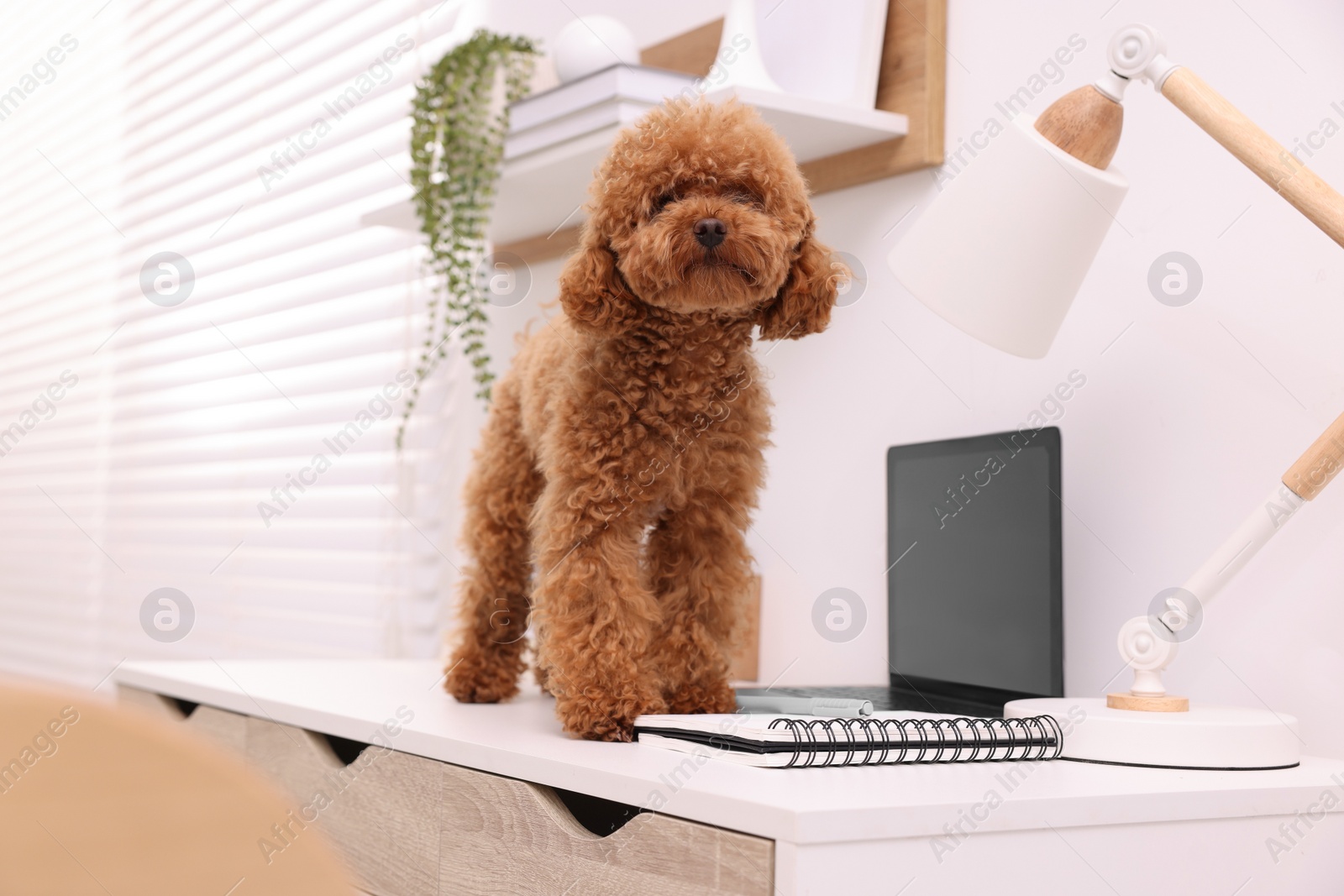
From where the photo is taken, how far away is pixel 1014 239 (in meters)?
1.00

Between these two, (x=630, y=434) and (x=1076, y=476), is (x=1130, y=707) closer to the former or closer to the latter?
(x=1076, y=476)

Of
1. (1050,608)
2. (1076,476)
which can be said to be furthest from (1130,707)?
(1076,476)

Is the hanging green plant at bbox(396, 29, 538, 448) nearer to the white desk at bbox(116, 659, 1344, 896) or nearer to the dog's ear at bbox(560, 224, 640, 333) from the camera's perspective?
the dog's ear at bbox(560, 224, 640, 333)

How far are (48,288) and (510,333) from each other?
1945 millimetres

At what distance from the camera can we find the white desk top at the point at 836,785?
75 centimetres

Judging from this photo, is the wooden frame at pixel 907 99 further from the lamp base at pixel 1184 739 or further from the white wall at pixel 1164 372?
the lamp base at pixel 1184 739

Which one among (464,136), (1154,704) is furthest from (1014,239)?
(464,136)

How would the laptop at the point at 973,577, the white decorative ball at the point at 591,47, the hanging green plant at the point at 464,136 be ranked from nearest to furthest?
the laptop at the point at 973,577, the white decorative ball at the point at 591,47, the hanging green plant at the point at 464,136

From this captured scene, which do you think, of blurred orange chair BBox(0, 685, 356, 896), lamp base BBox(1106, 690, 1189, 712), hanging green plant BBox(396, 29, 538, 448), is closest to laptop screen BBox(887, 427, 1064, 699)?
lamp base BBox(1106, 690, 1189, 712)

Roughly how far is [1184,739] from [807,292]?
486mm

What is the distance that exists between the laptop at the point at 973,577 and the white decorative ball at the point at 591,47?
0.73 metres

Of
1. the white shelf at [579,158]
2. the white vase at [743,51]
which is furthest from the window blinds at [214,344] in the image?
the white vase at [743,51]

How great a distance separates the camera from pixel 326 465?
246cm

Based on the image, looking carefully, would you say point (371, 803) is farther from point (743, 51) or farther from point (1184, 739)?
point (743, 51)
